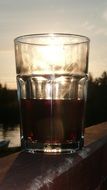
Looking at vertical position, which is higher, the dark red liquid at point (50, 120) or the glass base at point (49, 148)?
the dark red liquid at point (50, 120)

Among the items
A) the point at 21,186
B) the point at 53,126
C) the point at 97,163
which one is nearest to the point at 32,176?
the point at 21,186

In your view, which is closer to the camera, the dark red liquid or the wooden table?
the wooden table

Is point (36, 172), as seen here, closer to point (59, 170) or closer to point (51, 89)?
point (59, 170)

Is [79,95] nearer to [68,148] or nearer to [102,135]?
[68,148]

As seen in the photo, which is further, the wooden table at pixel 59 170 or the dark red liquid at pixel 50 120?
the dark red liquid at pixel 50 120

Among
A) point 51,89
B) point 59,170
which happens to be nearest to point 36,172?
point 59,170

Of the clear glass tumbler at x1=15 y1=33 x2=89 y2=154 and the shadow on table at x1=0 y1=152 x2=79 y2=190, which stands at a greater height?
the clear glass tumbler at x1=15 y1=33 x2=89 y2=154

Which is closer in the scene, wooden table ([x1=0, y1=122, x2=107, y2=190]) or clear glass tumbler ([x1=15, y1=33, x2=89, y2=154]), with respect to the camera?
wooden table ([x1=0, y1=122, x2=107, y2=190])
